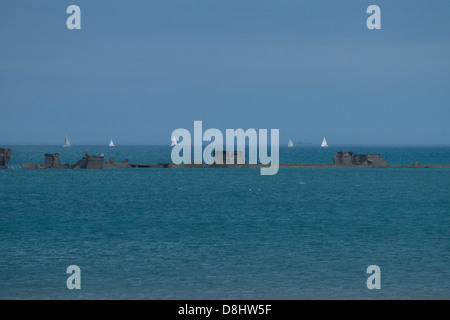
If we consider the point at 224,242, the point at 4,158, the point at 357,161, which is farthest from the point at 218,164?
the point at 224,242

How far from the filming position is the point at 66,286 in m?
27.5

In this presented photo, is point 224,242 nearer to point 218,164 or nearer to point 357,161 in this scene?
point 218,164

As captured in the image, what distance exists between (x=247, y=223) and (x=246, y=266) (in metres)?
20.3

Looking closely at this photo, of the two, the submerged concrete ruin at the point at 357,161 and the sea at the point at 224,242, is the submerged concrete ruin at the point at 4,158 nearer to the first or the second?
the sea at the point at 224,242

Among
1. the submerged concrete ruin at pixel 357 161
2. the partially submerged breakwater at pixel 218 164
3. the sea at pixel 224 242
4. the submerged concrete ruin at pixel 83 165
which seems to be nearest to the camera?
the sea at pixel 224 242

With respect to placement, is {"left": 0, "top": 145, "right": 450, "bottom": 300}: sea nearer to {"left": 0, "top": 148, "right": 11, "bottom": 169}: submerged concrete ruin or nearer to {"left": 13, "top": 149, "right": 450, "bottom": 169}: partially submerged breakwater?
{"left": 13, "top": 149, "right": 450, "bottom": 169}: partially submerged breakwater

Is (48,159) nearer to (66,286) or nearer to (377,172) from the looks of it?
(377,172)

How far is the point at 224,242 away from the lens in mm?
41688

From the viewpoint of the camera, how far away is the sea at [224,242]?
2750 cm

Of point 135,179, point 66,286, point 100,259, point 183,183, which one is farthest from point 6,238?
point 135,179

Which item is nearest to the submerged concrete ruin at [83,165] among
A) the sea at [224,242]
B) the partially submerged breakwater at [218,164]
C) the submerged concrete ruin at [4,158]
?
the partially submerged breakwater at [218,164]

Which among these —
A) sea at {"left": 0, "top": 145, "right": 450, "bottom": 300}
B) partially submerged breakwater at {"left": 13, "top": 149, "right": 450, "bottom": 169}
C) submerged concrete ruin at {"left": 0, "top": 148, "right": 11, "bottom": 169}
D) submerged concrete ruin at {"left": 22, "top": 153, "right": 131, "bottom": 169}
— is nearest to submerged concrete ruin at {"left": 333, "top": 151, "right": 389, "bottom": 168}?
partially submerged breakwater at {"left": 13, "top": 149, "right": 450, "bottom": 169}

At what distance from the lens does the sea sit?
90.2 feet

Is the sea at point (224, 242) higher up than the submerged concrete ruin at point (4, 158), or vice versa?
the submerged concrete ruin at point (4, 158)
